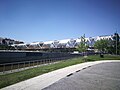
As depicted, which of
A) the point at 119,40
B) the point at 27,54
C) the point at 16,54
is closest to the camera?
the point at 16,54

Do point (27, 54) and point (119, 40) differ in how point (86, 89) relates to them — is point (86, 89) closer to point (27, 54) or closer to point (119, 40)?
point (27, 54)

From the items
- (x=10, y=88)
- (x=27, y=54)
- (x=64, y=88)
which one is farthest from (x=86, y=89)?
(x=27, y=54)

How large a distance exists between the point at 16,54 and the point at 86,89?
3976 centimetres

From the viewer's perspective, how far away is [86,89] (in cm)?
941

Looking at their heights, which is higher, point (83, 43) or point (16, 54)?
point (83, 43)

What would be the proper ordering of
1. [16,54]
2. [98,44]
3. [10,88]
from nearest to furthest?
[10,88]
[16,54]
[98,44]

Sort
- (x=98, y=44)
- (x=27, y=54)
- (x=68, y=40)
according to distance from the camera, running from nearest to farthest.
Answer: (x=27, y=54), (x=98, y=44), (x=68, y=40)

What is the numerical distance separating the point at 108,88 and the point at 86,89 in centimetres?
165

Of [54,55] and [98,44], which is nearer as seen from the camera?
[54,55]

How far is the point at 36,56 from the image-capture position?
179 feet

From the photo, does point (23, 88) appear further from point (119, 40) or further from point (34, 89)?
point (119, 40)

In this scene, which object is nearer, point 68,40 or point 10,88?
point 10,88

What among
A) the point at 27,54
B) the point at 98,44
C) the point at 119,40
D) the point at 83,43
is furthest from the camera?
the point at 119,40

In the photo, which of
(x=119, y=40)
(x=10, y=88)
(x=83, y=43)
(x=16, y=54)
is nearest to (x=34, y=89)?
(x=10, y=88)
